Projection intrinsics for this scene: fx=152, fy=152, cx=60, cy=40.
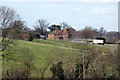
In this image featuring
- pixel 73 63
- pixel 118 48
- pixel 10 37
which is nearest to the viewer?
pixel 118 48

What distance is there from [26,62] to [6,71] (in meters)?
0.94

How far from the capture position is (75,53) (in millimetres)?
6590

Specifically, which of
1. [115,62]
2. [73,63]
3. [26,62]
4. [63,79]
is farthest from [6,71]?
[115,62]

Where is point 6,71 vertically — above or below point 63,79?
above

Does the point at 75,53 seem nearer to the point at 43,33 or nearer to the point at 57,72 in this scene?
the point at 57,72

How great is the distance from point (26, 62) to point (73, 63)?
1.88 metres

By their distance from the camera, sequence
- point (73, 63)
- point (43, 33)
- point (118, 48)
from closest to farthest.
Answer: point (118, 48) → point (73, 63) → point (43, 33)

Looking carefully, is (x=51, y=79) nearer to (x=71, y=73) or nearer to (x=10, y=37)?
(x=71, y=73)

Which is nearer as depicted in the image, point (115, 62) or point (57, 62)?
point (115, 62)

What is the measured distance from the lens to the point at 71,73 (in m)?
5.91

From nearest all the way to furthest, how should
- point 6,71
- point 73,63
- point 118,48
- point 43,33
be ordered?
1. point 6,71
2. point 118,48
3. point 73,63
4. point 43,33

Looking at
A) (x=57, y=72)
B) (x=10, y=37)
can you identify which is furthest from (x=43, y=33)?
→ (x=57, y=72)

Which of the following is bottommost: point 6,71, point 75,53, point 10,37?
point 6,71

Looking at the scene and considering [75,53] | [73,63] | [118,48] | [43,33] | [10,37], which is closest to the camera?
[118,48]
